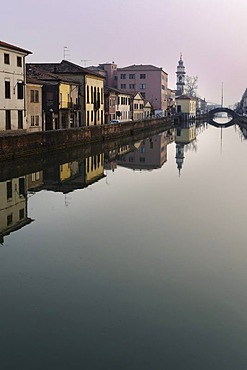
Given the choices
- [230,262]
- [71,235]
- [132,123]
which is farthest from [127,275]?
[132,123]

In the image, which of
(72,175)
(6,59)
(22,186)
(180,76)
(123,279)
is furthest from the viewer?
(180,76)

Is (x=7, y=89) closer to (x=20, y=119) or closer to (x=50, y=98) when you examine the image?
(x=20, y=119)

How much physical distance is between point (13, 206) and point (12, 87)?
50.8ft

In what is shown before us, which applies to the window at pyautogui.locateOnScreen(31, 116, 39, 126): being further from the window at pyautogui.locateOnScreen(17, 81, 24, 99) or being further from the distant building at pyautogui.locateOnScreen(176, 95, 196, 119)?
the distant building at pyautogui.locateOnScreen(176, 95, 196, 119)

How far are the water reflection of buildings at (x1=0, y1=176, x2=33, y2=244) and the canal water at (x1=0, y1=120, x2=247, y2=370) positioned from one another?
0.18ft

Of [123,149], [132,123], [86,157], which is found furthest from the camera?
[132,123]

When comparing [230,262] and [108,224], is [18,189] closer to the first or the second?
[108,224]

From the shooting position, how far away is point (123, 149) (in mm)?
37594

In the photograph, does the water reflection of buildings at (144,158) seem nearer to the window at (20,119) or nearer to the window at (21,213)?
the window at (20,119)

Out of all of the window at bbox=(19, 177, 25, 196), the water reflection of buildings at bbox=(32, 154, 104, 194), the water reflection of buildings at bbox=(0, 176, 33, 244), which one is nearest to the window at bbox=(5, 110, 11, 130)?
the water reflection of buildings at bbox=(32, 154, 104, 194)

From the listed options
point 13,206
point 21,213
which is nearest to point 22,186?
point 13,206

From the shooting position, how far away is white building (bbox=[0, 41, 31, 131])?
92.4 feet

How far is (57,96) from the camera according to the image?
37.7m

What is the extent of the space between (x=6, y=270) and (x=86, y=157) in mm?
21249
